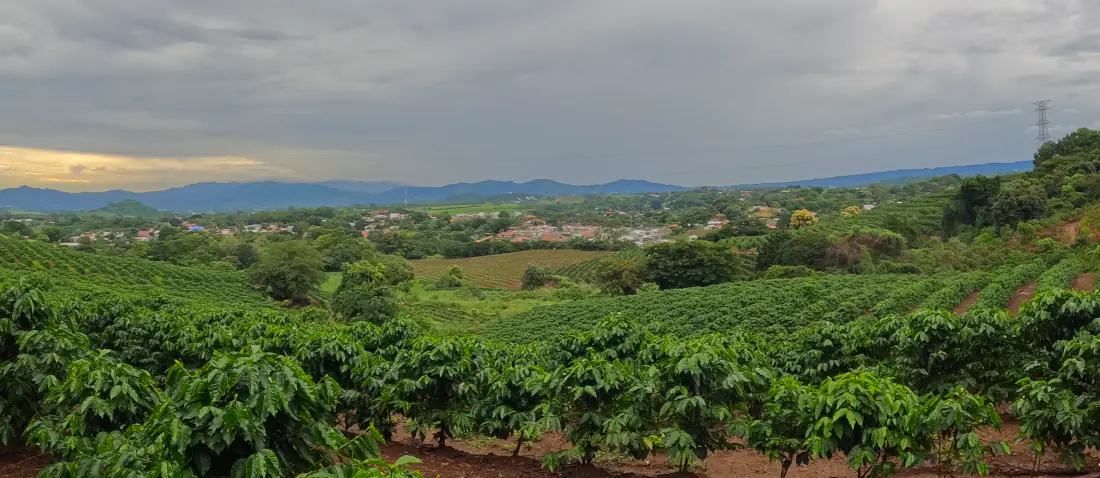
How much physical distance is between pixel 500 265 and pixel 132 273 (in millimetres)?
49742

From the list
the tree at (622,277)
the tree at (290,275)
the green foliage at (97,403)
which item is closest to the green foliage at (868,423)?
the green foliage at (97,403)

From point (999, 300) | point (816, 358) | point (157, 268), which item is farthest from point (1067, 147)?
point (157, 268)

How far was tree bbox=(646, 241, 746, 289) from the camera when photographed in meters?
56.0

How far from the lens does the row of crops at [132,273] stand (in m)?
48.9

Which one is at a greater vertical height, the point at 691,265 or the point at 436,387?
the point at 436,387

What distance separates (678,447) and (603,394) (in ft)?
3.33

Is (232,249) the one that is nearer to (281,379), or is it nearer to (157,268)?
(157,268)

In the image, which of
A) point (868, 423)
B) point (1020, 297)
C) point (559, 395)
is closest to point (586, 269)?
point (1020, 297)

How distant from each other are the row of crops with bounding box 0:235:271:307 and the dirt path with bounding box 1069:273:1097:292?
53973 mm

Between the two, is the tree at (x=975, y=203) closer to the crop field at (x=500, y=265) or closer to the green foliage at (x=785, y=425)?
the crop field at (x=500, y=265)

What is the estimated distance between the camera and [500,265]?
9469cm

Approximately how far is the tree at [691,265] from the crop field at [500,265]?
2423 centimetres

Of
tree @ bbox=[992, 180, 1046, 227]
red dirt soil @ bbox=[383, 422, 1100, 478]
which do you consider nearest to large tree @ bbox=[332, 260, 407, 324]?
red dirt soil @ bbox=[383, 422, 1100, 478]

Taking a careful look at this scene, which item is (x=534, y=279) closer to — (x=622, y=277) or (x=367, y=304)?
(x=622, y=277)
